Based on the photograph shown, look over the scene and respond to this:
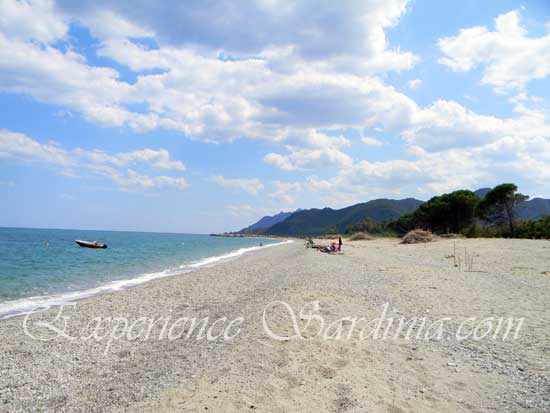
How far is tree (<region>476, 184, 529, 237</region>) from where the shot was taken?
141 feet

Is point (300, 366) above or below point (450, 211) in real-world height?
below

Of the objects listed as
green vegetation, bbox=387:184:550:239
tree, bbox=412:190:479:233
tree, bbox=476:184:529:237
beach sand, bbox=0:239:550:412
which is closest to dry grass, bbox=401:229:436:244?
green vegetation, bbox=387:184:550:239

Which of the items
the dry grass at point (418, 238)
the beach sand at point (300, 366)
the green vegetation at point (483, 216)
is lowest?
the beach sand at point (300, 366)

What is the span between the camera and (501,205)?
147 feet

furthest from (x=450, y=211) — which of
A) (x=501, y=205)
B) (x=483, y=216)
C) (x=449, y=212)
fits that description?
(x=501, y=205)

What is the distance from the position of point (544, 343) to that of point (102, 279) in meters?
19.4

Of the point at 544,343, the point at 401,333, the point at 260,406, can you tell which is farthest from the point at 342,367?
the point at 544,343

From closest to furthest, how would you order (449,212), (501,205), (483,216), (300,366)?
1. (300,366)
2. (501,205)
3. (483,216)
4. (449,212)

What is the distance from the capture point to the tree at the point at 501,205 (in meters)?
43.1

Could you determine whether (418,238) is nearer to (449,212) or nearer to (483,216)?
(483,216)

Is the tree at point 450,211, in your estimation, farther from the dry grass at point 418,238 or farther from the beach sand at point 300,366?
the beach sand at point 300,366

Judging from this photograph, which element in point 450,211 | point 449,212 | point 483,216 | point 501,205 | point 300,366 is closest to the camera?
point 300,366

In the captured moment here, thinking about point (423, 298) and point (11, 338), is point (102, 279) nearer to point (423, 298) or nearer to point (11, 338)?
point (11, 338)

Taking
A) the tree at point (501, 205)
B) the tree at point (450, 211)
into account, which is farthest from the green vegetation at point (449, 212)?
the tree at point (501, 205)
